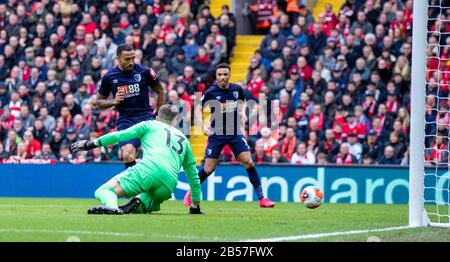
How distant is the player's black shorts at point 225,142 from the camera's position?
53.7 ft

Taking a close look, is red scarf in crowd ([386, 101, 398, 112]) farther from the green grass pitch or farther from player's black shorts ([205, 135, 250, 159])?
the green grass pitch

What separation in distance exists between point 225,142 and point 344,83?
723 cm

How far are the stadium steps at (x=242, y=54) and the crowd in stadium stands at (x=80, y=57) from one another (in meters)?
0.46

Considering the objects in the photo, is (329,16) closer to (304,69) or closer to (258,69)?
(304,69)

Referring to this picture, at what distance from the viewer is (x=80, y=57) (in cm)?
2608

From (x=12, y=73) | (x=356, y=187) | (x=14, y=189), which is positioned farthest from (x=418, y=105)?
(x=12, y=73)

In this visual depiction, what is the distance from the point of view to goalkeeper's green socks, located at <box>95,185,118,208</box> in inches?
505

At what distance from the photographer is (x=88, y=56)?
85.1 feet

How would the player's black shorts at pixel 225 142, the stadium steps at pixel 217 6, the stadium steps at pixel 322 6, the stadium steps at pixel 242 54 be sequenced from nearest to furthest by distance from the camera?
the player's black shorts at pixel 225 142 → the stadium steps at pixel 242 54 → the stadium steps at pixel 322 6 → the stadium steps at pixel 217 6

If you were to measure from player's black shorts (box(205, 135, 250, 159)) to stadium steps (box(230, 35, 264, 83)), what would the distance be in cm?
923

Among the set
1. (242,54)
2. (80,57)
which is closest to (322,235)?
(242,54)

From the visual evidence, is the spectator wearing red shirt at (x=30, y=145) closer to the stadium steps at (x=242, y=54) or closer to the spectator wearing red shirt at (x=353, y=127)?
the stadium steps at (x=242, y=54)

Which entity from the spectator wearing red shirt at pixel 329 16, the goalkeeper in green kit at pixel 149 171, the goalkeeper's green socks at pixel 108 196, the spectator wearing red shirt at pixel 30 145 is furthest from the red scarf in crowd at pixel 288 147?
the goalkeeper's green socks at pixel 108 196
